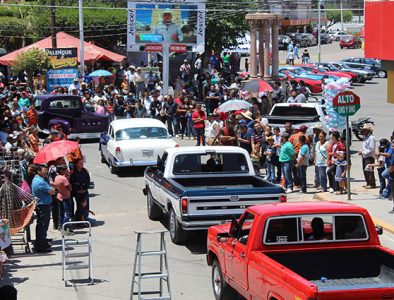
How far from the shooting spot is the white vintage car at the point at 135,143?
81.8 feet

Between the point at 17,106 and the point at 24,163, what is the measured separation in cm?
1384

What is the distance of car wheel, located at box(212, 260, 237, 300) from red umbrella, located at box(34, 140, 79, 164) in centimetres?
594

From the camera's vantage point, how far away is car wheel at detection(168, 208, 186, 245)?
1636cm

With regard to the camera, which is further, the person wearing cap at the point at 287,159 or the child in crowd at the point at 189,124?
the child in crowd at the point at 189,124

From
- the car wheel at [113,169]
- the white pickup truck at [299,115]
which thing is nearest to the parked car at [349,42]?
the white pickup truck at [299,115]

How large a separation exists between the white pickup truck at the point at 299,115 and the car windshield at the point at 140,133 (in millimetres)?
3816

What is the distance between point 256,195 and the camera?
15828 millimetres

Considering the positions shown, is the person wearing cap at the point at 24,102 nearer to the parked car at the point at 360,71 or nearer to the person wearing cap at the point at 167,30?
the person wearing cap at the point at 167,30

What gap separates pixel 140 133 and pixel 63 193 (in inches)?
332

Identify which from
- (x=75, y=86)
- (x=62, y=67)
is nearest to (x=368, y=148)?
(x=75, y=86)

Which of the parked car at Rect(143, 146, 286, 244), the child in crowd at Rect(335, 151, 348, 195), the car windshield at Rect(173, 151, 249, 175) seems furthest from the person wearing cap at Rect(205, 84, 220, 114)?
the car windshield at Rect(173, 151, 249, 175)

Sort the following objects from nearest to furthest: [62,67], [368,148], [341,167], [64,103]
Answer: [341,167] < [368,148] < [64,103] < [62,67]

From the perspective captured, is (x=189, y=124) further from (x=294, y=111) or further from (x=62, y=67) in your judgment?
(x=62, y=67)

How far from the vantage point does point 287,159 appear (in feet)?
71.3
